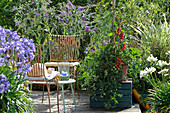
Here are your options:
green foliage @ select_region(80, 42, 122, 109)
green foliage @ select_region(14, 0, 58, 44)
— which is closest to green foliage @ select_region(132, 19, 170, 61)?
green foliage @ select_region(80, 42, 122, 109)

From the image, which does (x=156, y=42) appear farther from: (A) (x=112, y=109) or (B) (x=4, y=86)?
(B) (x=4, y=86)

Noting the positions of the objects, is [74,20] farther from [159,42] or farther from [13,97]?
[13,97]

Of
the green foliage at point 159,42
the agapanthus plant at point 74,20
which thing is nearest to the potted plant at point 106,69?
the green foliage at point 159,42

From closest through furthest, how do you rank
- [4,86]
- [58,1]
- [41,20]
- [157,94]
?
1. [4,86]
2. [157,94]
3. [41,20]
4. [58,1]

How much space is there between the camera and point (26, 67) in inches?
123

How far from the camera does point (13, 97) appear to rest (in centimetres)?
312

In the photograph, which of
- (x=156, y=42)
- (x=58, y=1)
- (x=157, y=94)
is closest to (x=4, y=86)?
(x=157, y=94)

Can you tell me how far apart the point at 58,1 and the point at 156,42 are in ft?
8.84

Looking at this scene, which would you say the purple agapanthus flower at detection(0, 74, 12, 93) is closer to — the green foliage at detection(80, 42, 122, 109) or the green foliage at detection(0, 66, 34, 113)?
the green foliage at detection(0, 66, 34, 113)

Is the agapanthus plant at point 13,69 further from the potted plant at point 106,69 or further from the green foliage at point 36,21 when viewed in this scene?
the green foliage at point 36,21

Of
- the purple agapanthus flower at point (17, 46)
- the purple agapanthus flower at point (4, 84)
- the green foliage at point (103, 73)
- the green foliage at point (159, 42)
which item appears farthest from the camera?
the green foliage at point (159, 42)

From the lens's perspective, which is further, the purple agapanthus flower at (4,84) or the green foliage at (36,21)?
the green foliage at (36,21)

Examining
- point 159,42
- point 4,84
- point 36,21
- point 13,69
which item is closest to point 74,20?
point 36,21

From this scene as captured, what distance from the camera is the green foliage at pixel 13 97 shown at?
3.06 metres
